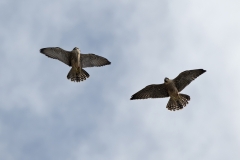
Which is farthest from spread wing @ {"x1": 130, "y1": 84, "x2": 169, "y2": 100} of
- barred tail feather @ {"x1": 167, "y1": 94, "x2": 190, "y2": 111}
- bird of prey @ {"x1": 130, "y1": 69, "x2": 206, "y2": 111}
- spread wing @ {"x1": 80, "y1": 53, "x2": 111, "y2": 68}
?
spread wing @ {"x1": 80, "y1": 53, "x2": 111, "y2": 68}

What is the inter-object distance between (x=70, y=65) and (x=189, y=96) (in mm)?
5054

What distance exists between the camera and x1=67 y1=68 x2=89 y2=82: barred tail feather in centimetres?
2073

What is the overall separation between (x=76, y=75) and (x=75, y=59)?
0.68 metres

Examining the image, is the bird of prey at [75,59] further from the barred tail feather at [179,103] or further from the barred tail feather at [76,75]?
the barred tail feather at [179,103]

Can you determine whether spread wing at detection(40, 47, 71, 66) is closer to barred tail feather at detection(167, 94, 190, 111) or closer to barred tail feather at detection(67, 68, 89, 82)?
barred tail feather at detection(67, 68, 89, 82)

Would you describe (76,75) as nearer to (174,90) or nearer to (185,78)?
(174,90)

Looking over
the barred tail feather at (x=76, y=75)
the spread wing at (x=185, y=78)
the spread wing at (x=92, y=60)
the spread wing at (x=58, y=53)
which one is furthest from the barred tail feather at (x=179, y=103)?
the spread wing at (x=58, y=53)

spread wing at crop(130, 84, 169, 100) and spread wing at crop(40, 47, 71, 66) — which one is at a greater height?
spread wing at crop(40, 47, 71, 66)

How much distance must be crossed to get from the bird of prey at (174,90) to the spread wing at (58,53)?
3.23m

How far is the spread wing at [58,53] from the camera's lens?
20375 mm

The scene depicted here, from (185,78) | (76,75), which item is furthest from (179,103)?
(76,75)

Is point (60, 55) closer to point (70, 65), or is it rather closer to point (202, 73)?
point (70, 65)

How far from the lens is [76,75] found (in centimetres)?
2075

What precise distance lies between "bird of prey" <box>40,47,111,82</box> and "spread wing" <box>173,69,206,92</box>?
3.31 m
